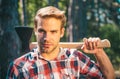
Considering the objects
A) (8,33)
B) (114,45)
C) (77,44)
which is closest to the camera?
(77,44)

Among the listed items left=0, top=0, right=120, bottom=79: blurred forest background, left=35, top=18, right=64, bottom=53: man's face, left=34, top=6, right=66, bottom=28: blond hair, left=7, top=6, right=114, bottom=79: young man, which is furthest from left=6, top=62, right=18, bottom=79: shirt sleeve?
left=0, top=0, right=120, bottom=79: blurred forest background

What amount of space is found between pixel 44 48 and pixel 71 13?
26.9m

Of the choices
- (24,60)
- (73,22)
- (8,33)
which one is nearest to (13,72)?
(24,60)

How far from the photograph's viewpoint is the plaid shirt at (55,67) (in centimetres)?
351

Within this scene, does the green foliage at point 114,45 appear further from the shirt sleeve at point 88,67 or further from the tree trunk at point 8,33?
the shirt sleeve at point 88,67

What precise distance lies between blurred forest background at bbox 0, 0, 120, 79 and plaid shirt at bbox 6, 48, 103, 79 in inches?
55.6

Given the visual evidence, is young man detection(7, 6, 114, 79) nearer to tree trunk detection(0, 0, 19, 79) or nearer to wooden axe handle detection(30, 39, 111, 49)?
wooden axe handle detection(30, 39, 111, 49)

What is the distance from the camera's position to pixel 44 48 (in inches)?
137

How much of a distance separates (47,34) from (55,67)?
0.94 feet

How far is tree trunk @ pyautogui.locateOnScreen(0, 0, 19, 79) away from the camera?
793cm

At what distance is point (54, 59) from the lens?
11.8ft

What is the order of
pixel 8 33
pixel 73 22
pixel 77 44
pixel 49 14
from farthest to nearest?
pixel 73 22, pixel 8 33, pixel 77 44, pixel 49 14

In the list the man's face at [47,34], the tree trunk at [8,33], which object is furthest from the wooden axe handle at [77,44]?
the tree trunk at [8,33]

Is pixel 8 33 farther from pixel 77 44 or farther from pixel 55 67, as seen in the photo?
pixel 55 67
